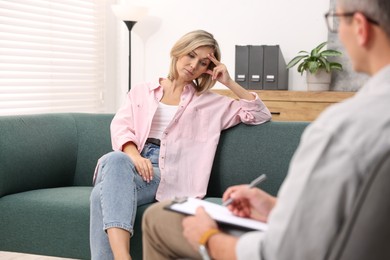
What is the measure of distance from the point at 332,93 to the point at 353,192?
3.39 m

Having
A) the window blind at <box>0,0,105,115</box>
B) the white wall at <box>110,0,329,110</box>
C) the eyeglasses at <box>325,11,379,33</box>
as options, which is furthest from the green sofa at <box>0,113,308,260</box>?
the white wall at <box>110,0,329,110</box>

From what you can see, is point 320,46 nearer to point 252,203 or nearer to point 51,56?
point 51,56

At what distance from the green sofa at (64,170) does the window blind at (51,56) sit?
3.39 feet

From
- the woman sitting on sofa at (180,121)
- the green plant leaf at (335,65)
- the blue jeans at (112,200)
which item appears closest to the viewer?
the blue jeans at (112,200)

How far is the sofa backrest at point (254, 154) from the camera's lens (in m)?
2.86

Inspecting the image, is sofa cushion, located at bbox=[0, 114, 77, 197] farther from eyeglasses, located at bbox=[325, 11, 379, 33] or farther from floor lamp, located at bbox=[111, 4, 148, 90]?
eyeglasses, located at bbox=[325, 11, 379, 33]

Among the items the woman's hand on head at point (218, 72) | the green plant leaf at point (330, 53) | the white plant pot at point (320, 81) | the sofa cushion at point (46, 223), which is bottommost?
the sofa cushion at point (46, 223)

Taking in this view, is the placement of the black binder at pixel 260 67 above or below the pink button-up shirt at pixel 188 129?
above

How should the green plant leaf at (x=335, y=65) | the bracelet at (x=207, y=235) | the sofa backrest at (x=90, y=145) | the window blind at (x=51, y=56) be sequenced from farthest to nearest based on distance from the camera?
the green plant leaf at (x=335, y=65)
the window blind at (x=51, y=56)
the sofa backrest at (x=90, y=145)
the bracelet at (x=207, y=235)

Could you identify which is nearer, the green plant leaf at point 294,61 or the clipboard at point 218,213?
the clipboard at point 218,213

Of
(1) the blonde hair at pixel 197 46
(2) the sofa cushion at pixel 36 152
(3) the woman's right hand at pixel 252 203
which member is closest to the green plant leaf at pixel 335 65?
(1) the blonde hair at pixel 197 46

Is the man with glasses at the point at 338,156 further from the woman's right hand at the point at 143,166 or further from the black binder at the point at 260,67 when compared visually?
the black binder at the point at 260,67

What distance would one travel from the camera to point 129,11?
192 inches

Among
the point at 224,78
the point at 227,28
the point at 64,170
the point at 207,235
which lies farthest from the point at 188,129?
the point at 227,28
